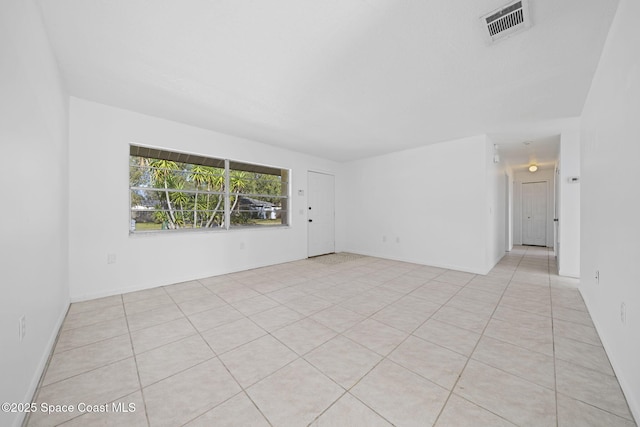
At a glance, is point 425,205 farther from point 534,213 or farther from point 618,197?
point 534,213

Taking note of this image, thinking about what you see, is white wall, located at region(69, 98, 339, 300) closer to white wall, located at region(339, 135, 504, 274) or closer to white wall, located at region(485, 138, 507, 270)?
white wall, located at region(339, 135, 504, 274)

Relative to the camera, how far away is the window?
3.54 meters

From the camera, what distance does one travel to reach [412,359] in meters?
1.81

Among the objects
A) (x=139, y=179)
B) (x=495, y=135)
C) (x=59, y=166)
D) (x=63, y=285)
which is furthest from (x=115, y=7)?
(x=495, y=135)

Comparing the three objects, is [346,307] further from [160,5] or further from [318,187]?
[318,187]

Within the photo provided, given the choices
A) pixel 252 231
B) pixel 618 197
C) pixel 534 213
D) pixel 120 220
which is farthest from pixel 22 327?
pixel 534 213

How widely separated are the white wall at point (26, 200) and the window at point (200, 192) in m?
1.34

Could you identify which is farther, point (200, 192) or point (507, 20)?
point (200, 192)

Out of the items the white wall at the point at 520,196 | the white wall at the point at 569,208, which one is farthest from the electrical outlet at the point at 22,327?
the white wall at the point at 520,196

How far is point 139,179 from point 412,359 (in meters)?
4.12

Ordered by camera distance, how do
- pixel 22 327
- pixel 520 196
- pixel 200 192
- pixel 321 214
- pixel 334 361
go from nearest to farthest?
pixel 22 327 < pixel 334 361 < pixel 200 192 < pixel 321 214 < pixel 520 196

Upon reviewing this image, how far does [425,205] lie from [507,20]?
11.8 feet

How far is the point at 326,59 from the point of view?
213 centimetres

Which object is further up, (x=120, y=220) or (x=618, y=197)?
(x=618, y=197)
